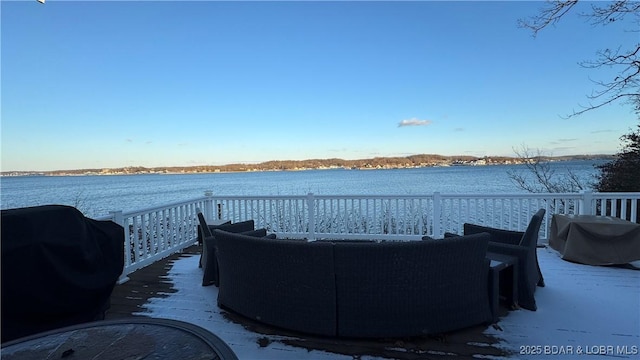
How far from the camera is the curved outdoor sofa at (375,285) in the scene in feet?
6.94

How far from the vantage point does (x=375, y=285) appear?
6.98 feet

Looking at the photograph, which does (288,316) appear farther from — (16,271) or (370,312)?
(16,271)

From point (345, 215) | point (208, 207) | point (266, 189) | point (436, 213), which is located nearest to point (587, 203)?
point (436, 213)

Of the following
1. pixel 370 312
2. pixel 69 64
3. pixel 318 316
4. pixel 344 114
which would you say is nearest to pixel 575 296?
pixel 370 312

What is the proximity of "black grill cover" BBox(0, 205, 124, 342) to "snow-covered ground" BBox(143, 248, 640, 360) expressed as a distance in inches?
22.0

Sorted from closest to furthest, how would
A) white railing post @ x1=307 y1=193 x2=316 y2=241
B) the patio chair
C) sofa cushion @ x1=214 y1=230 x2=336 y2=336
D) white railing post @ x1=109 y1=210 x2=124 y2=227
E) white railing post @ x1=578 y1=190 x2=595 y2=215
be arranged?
sofa cushion @ x1=214 y1=230 x2=336 y2=336 → the patio chair → white railing post @ x1=109 y1=210 x2=124 y2=227 → white railing post @ x1=578 y1=190 x2=595 y2=215 → white railing post @ x1=307 y1=193 x2=316 y2=241

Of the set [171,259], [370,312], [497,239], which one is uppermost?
[497,239]

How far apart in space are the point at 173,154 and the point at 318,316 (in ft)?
72.3

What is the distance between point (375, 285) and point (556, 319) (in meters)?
1.56

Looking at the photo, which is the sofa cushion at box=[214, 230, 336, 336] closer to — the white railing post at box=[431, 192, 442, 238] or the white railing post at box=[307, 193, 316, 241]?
the white railing post at box=[307, 193, 316, 241]

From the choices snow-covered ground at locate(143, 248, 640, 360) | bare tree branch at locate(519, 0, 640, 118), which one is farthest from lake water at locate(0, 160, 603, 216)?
bare tree branch at locate(519, 0, 640, 118)

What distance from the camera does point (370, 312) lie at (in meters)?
2.16

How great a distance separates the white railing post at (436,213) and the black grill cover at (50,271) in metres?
4.32

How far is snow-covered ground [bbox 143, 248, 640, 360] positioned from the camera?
2.09 meters
